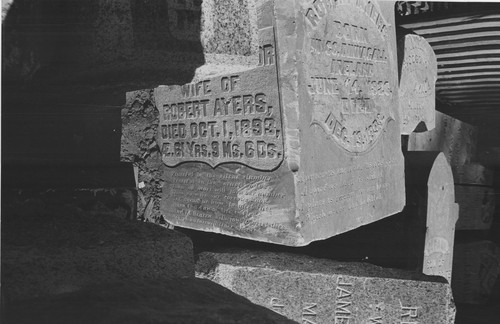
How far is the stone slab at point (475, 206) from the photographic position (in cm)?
299

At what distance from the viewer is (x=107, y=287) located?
29.7 inches

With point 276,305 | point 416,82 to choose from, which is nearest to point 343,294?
point 276,305

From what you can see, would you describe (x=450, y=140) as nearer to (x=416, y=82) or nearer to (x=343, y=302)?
(x=416, y=82)

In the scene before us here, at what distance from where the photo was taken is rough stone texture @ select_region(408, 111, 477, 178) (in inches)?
124

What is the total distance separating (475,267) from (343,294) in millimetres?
1337

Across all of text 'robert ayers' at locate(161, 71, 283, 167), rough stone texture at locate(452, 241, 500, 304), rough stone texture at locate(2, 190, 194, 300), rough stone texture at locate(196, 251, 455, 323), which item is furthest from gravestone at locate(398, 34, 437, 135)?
rough stone texture at locate(2, 190, 194, 300)

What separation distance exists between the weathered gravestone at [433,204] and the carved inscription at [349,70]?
58 centimetres

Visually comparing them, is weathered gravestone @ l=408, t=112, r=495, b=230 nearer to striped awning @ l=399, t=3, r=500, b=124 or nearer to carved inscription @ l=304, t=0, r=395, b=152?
striped awning @ l=399, t=3, r=500, b=124

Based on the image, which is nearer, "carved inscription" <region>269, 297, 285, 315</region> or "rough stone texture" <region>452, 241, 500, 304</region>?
"carved inscription" <region>269, 297, 285, 315</region>

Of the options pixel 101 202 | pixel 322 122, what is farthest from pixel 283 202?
pixel 101 202

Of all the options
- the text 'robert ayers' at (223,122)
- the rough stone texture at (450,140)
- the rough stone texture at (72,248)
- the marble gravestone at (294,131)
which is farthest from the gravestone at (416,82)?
the rough stone texture at (72,248)

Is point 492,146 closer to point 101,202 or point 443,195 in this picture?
point 443,195

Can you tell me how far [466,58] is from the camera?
3062 mm

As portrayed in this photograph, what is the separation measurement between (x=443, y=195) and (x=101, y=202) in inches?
83.4
